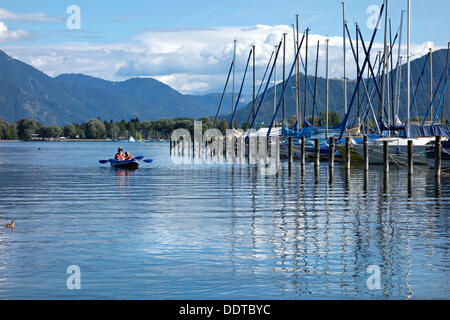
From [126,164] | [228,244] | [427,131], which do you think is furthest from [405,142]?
[228,244]

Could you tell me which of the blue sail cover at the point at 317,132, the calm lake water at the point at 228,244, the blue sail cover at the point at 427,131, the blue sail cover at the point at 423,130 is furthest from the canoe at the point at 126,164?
the blue sail cover at the point at 427,131

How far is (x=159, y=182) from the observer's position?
47.2 m

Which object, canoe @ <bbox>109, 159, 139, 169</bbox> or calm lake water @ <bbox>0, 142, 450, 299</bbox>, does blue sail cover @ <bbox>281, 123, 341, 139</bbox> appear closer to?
canoe @ <bbox>109, 159, 139, 169</bbox>

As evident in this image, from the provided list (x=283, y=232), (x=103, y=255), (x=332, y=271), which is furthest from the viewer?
(x=283, y=232)

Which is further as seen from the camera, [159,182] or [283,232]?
[159,182]

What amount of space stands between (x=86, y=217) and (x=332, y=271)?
13.3 metres

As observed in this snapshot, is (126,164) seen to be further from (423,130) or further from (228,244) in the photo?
(228,244)

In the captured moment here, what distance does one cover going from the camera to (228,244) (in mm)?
19922

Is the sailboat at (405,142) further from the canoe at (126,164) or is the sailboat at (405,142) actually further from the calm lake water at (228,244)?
the canoe at (126,164)

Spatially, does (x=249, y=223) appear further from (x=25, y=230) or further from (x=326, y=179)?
(x=326, y=179)

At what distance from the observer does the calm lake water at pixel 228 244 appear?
48.5ft

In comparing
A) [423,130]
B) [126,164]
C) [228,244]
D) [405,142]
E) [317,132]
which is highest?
[423,130]
